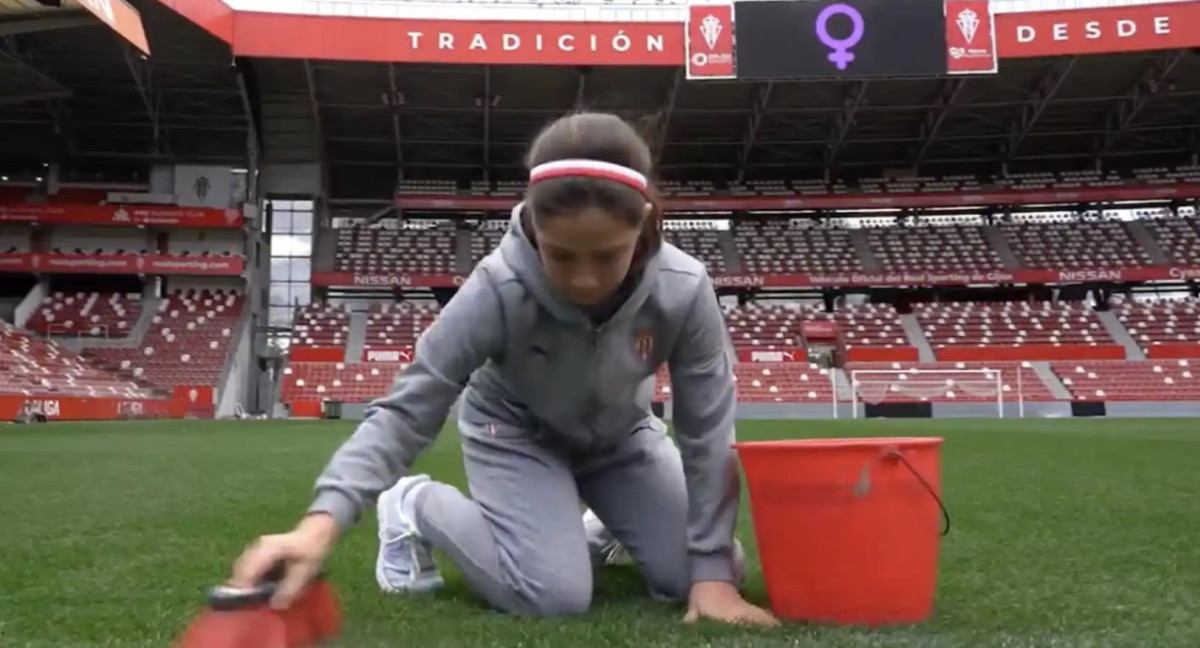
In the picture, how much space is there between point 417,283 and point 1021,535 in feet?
85.1

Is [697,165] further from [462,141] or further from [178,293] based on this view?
[178,293]

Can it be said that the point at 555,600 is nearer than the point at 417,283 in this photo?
Yes

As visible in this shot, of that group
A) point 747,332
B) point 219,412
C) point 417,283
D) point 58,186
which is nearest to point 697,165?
point 747,332

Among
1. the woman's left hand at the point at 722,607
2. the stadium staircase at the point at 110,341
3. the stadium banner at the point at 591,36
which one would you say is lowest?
the woman's left hand at the point at 722,607

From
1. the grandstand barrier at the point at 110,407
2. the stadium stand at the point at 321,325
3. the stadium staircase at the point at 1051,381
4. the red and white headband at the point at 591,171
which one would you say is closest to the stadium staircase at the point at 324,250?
the stadium stand at the point at 321,325

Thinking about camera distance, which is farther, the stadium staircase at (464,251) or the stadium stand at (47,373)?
the stadium staircase at (464,251)

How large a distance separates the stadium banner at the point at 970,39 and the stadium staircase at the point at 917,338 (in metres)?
7.54

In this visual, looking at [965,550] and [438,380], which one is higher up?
[438,380]

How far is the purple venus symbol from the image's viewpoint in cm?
2103

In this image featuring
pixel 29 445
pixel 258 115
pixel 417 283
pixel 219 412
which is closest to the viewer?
pixel 29 445

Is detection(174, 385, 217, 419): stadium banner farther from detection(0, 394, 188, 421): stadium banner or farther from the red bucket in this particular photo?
the red bucket

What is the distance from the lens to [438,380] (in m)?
1.89

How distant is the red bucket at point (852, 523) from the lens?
1858 millimetres

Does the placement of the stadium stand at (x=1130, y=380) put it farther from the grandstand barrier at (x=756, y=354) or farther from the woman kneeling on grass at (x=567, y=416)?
the woman kneeling on grass at (x=567, y=416)
